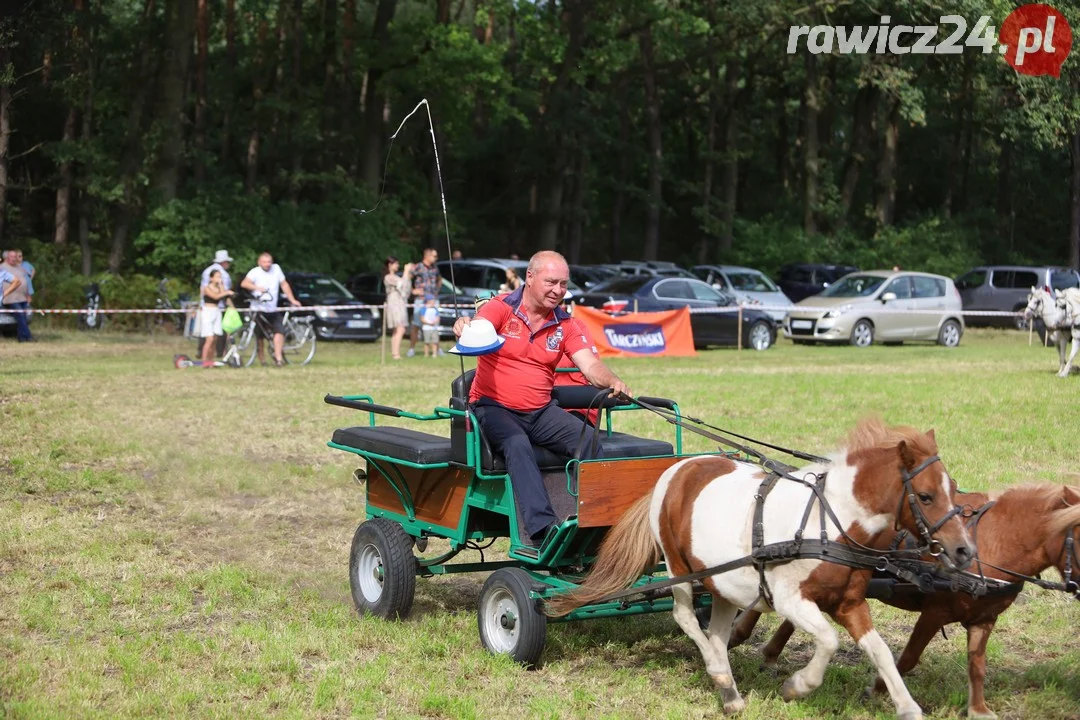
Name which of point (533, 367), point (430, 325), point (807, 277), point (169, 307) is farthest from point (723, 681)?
point (807, 277)

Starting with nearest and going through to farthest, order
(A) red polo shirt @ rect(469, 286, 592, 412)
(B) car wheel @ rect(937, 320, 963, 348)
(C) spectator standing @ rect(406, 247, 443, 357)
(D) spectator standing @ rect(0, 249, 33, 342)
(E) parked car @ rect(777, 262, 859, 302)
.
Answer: (A) red polo shirt @ rect(469, 286, 592, 412) < (C) spectator standing @ rect(406, 247, 443, 357) < (D) spectator standing @ rect(0, 249, 33, 342) < (B) car wheel @ rect(937, 320, 963, 348) < (E) parked car @ rect(777, 262, 859, 302)

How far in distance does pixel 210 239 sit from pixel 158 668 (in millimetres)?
25661

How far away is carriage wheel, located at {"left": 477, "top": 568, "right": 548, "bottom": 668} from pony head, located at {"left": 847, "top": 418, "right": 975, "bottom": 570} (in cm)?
176

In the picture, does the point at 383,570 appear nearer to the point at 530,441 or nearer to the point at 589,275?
the point at 530,441

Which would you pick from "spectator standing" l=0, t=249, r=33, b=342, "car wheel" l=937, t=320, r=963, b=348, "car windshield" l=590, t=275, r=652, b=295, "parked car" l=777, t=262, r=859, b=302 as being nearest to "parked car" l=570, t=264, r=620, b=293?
"car windshield" l=590, t=275, r=652, b=295

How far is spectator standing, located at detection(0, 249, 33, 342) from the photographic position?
23.1m

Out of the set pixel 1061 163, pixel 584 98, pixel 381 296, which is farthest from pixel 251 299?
pixel 1061 163

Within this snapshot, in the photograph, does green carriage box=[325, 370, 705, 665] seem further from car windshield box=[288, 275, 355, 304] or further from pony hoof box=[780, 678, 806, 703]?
car windshield box=[288, 275, 355, 304]

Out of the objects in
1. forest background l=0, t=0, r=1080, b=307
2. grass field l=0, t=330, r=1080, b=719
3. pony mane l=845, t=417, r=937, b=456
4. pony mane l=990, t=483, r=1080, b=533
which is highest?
forest background l=0, t=0, r=1080, b=307

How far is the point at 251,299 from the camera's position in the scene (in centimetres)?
2014

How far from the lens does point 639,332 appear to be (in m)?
23.4

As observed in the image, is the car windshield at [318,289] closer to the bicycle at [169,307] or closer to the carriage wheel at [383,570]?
the bicycle at [169,307]

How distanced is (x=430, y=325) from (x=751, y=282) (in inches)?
523

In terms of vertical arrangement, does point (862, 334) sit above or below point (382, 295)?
below
